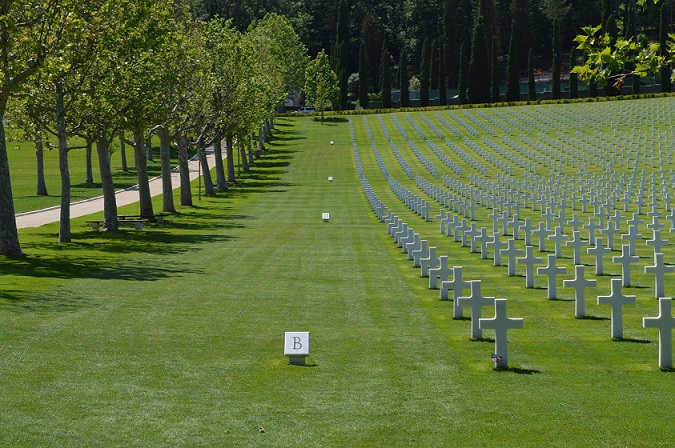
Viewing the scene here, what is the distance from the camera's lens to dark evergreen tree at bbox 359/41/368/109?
126 meters

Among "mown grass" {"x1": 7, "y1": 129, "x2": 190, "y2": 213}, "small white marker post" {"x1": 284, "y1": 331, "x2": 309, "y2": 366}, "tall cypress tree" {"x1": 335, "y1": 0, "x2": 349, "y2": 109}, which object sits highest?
"tall cypress tree" {"x1": 335, "y1": 0, "x2": 349, "y2": 109}

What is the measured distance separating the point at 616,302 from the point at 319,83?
102 metres

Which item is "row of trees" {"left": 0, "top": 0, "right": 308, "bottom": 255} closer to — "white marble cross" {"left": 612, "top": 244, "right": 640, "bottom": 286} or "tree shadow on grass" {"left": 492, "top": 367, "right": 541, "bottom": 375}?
"white marble cross" {"left": 612, "top": 244, "right": 640, "bottom": 286}

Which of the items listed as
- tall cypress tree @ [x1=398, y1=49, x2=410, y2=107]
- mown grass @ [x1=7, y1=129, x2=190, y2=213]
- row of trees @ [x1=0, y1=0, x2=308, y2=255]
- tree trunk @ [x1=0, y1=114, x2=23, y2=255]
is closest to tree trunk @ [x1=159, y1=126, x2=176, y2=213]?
row of trees @ [x1=0, y1=0, x2=308, y2=255]

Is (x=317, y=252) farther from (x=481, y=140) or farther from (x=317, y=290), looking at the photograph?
(x=481, y=140)

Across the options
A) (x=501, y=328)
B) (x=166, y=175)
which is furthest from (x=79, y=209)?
(x=501, y=328)

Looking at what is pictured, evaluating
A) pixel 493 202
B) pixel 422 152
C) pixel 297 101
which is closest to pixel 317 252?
pixel 493 202

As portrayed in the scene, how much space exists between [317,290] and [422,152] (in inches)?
2429

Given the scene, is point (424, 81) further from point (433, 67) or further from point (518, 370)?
point (518, 370)

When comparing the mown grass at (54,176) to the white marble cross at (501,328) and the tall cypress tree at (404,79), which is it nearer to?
the white marble cross at (501,328)

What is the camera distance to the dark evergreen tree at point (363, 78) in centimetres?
12561

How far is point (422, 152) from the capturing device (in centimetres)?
8038

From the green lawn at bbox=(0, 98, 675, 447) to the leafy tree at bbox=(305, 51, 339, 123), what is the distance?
291 ft

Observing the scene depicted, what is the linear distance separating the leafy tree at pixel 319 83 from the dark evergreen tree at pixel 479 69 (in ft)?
52.7
